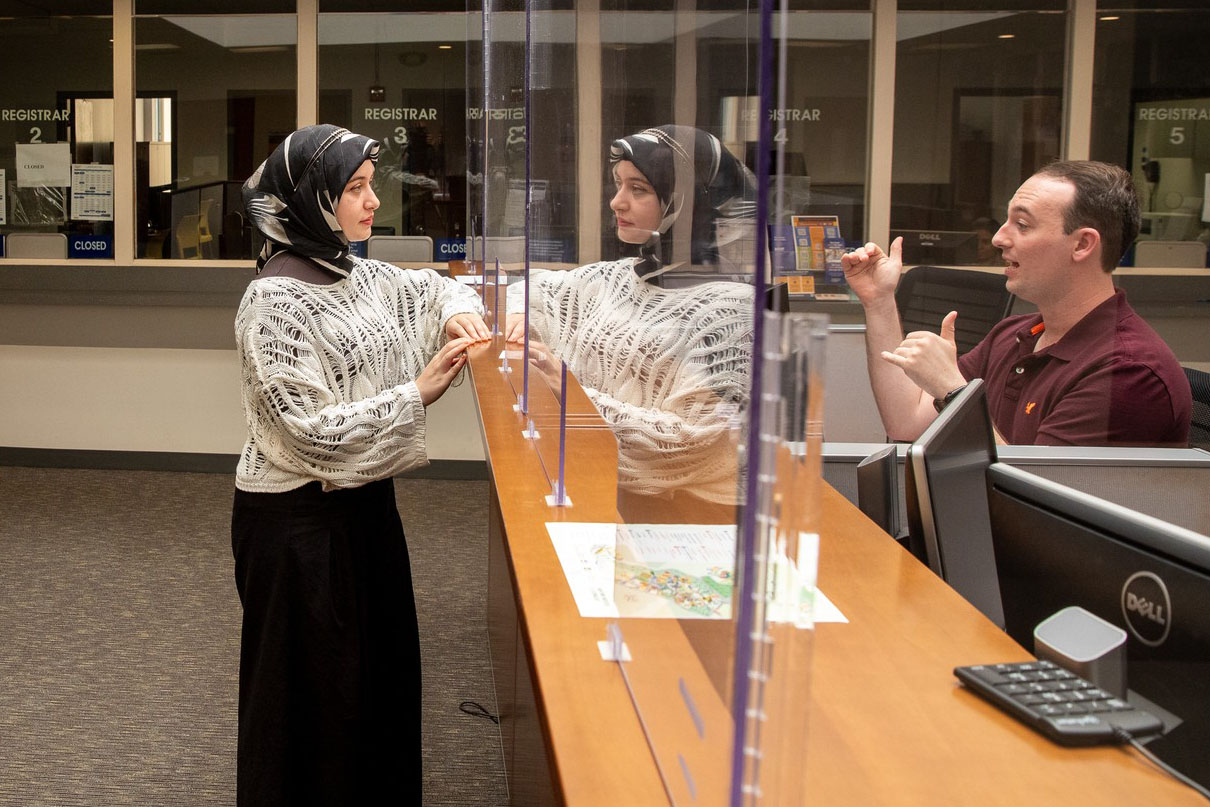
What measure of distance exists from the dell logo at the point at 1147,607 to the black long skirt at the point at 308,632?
1577mm

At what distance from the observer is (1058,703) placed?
3.43 feet

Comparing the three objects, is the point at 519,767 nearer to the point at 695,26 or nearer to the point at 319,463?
the point at 319,463

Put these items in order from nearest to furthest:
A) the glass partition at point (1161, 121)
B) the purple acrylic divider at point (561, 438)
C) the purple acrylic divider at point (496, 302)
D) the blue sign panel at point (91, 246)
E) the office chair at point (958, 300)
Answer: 1. the purple acrylic divider at point (561, 438)
2. the purple acrylic divider at point (496, 302)
3. the office chair at point (958, 300)
4. the glass partition at point (1161, 121)
5. the blue sign panel at point (91, 246)

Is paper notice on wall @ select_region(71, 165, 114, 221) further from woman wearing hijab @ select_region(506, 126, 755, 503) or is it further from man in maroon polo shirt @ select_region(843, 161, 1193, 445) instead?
woman wearing hijab @ select_region(506, 126, 755, 503)

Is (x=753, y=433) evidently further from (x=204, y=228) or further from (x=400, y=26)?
(x=204, y=228)

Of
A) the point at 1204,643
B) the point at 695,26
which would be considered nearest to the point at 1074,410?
the point at 1204,643

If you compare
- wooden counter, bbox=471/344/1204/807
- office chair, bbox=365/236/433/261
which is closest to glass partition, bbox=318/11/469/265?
office chair, bbox=365/236/433/261

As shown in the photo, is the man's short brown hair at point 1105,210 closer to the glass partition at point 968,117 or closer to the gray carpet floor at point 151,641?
the gray carpet floor at point 151,641

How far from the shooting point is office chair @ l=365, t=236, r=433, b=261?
18.4 ft

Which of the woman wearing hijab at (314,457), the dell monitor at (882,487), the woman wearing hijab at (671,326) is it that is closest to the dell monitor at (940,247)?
the woman wearing hijab at (314,457)

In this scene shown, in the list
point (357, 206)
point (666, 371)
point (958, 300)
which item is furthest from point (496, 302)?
point (666, 371)

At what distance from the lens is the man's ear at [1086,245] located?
2.27 m

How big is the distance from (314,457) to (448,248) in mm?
3698

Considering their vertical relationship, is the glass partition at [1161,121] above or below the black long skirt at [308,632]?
above
